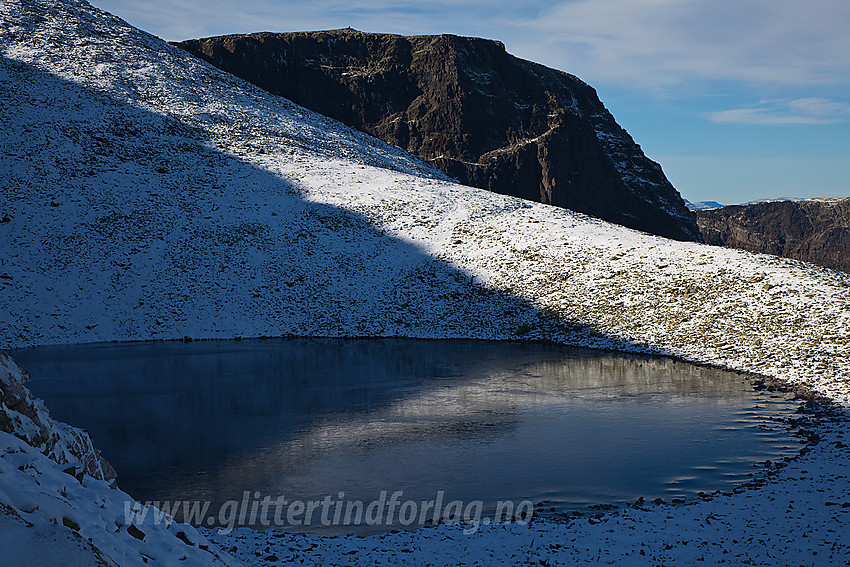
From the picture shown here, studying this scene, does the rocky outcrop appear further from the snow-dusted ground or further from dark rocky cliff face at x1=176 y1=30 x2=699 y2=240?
dark rocky cliff face at x1=176 y1=30 x2=699 y2=240

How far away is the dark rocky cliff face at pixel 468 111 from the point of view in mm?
121188

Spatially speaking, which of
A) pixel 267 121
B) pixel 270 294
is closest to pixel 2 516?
pixel 270 294

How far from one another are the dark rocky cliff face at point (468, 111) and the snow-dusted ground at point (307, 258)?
55384 millimetres

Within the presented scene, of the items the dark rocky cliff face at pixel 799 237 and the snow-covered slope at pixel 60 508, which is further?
the dark rocky cliff face at pixel 799 237

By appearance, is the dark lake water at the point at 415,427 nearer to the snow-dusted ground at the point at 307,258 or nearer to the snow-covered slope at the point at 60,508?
the snow-dusted ground at the point at 307,258

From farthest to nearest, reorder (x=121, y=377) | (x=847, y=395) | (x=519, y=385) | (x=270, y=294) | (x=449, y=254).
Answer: (x=449, y=254)
(x=270, y=294)
(x=121, y=377)
(x=519, y=385)
(x=847, y=395)

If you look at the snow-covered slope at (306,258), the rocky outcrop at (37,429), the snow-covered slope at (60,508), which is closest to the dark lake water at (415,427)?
the rocky outcrop at (37,429)

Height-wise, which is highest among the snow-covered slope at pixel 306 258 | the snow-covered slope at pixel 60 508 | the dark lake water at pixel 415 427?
the snow-covered slope at pixel 306 258

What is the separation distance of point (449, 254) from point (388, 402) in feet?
83.9

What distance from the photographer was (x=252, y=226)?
5122 cm

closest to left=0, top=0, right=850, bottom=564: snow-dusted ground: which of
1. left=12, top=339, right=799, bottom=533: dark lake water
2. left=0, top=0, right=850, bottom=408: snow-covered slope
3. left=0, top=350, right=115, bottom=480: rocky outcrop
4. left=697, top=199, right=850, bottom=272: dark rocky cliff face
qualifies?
left=0, top=0, right=850, bottom=408: snow-covered slope

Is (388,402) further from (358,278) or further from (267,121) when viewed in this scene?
(267,121)

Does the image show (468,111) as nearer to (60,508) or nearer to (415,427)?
(415,427)

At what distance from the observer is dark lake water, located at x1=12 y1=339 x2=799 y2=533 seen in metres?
14.0
